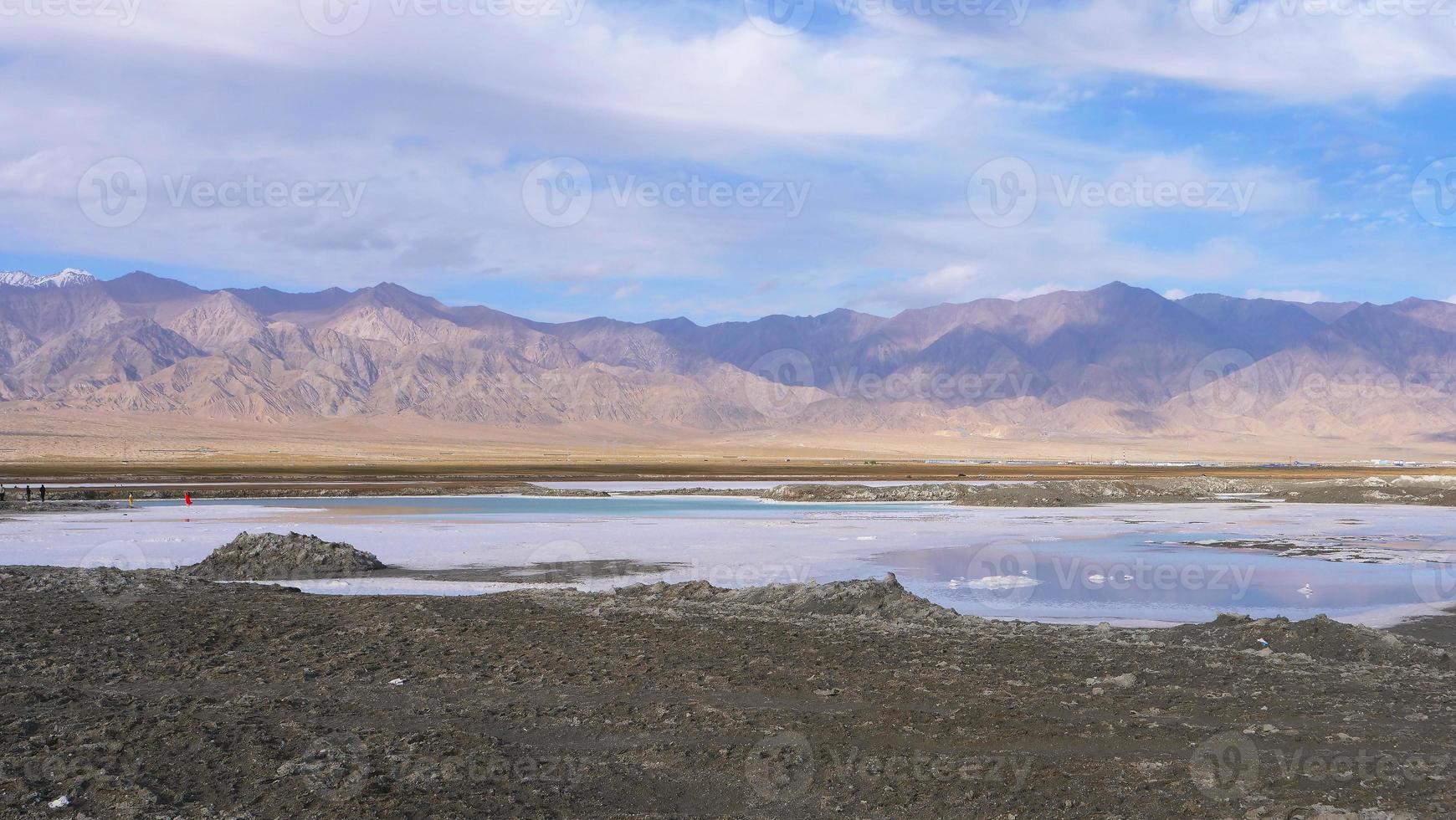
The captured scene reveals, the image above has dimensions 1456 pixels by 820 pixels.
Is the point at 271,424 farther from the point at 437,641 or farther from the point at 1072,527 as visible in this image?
the point at 437,641

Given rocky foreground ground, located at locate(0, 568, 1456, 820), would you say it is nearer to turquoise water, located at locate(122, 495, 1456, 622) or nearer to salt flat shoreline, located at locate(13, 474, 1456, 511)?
turquoise water, located at locate(122, 495, 1456, 622)

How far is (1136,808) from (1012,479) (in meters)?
63.2

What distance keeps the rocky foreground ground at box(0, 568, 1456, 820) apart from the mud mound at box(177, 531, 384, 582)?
15.7 ft

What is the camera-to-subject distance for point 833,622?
13523 millimetres

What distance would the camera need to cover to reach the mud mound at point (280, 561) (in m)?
18.9

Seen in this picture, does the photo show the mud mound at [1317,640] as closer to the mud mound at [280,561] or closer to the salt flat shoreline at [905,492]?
the mud mound at [280,561]

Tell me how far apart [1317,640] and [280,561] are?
51.5ft

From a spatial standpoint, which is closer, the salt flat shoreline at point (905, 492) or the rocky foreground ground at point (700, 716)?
the rocky foreground ground at point (700, 716)

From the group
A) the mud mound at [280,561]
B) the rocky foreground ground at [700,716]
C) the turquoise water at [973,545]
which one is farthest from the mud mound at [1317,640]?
the mud mound at [280,561]

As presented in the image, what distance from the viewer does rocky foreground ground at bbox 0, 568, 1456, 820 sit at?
6961mm

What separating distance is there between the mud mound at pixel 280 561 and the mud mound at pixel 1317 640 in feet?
43.7

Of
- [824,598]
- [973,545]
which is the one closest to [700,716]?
[824,598]

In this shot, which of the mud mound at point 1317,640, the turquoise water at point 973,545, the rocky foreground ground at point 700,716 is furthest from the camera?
the turquoise water at point 973,545

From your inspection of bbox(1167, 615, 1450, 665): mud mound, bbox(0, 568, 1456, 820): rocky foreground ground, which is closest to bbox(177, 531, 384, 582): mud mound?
bbox(0, 568, 1456, 820): rocky foreground ground
